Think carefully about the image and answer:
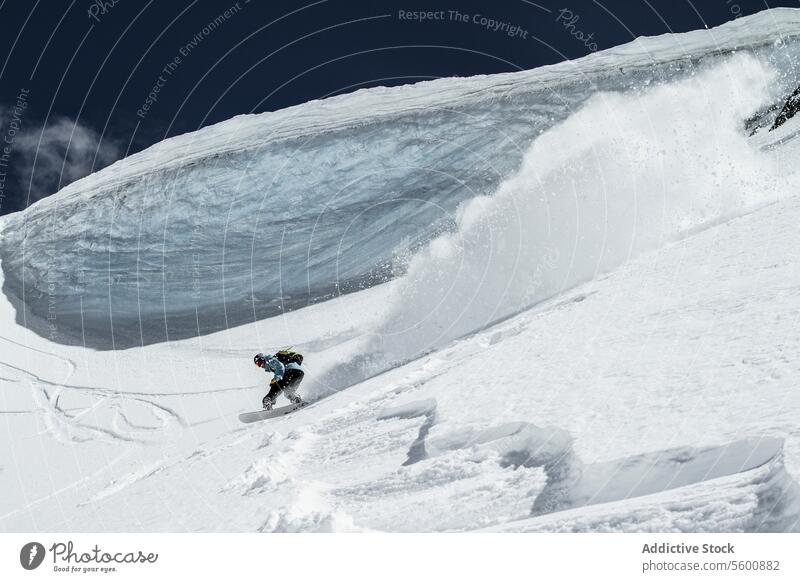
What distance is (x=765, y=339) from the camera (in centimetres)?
710

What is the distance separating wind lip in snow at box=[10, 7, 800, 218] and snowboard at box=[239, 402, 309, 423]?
11.7 m

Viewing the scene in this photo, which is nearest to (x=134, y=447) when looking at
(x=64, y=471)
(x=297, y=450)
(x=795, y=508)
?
(x=64, y=471)

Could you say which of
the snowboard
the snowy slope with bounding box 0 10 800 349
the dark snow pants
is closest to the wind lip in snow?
the snowy slope with bounding box 0 10 800 349

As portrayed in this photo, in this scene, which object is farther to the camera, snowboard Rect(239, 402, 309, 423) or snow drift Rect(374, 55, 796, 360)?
snow drift Rect(374, 55, 796, 360)

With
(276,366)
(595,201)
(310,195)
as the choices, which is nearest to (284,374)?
(276,366)

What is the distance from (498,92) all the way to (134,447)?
1567 cm

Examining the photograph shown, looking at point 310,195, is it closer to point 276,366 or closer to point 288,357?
point 288,357

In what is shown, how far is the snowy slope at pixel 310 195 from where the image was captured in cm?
2194

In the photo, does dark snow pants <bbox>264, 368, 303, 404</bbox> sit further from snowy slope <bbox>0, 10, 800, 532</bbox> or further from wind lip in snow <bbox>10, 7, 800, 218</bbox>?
wind lip in snow <bbox>10, 7, 800, 218</bbox>

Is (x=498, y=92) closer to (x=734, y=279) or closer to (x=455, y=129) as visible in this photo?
(x=455, y=129)

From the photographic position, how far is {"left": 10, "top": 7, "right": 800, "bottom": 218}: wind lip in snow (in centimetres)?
2200

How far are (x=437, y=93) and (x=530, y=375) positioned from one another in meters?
16.7

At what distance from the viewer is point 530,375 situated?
851 cm
